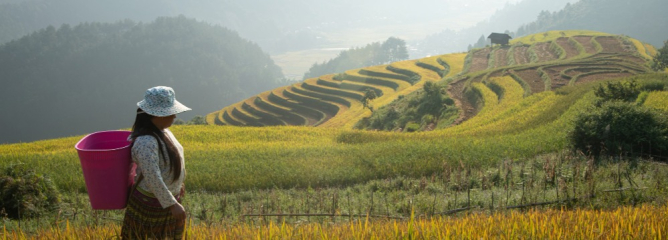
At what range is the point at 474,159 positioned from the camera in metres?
10.5

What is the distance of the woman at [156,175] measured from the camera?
124 inches

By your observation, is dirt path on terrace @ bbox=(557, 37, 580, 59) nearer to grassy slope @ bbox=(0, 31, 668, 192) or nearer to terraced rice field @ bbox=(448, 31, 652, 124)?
terraced rice field @ bbox=(448, 31, 652, 124)

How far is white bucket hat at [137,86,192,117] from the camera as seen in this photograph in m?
3.22

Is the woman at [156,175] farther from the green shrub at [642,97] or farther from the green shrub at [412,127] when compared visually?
the green shrub at [412,127]

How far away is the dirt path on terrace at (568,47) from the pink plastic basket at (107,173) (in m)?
39.0

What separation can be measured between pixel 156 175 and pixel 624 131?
30.5 ft

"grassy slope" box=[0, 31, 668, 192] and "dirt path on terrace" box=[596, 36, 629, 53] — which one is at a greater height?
"dirt path on terrace" box=[596, 36, 629, 53]

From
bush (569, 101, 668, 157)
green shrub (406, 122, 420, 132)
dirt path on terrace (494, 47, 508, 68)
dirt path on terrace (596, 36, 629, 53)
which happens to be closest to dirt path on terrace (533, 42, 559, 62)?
dirt path on terrace (494, 47, 508, 68)

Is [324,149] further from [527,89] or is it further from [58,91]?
[58,91]

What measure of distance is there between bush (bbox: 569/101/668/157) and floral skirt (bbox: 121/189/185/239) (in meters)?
8.55

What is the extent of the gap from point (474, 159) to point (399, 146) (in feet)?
7.68

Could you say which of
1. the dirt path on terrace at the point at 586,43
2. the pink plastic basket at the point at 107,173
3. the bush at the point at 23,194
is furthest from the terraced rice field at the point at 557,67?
the pink plastic basket at the point at 107,173

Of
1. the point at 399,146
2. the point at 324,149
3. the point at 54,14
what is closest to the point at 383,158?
the point at 399,146

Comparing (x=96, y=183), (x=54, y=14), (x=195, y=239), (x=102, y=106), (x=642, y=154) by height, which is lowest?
(x=102, y=106)
